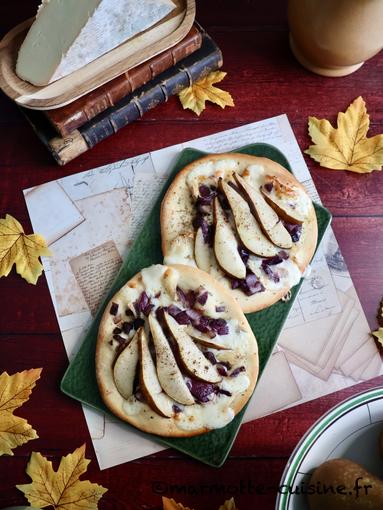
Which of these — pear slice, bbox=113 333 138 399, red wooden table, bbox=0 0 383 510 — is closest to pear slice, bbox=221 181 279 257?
red wooden table, bbox=0 0 383 510

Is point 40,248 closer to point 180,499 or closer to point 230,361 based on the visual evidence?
point 230,361

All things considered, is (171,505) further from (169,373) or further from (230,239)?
Result: (230,239)

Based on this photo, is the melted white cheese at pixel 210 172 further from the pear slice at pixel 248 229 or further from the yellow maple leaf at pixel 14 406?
the yellow maple leaf at pixel 14 406

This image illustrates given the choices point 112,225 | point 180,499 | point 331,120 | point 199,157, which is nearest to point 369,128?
point 331,120

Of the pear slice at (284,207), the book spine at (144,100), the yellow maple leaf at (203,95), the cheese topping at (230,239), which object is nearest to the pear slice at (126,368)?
the cheese topping at (230,239)

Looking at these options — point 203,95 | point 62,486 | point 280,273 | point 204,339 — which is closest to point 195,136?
point 203,95

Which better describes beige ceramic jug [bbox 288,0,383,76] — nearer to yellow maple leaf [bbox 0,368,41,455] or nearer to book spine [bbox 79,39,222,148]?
book spine [bbox 79,39,222,148]

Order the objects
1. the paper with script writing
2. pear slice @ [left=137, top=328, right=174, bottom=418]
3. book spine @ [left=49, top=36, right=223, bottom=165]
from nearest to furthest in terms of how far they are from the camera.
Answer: pear slice @ [left=137, top=328, right=174, bottom=418] → the paper with script writing → book spine @ [left=49, top=36, right=223, bottom=165]
